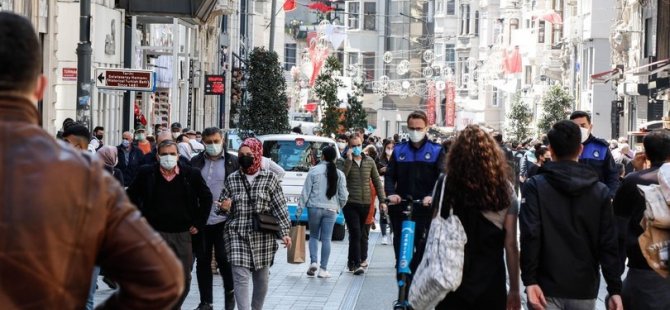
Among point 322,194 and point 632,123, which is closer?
point 322,194

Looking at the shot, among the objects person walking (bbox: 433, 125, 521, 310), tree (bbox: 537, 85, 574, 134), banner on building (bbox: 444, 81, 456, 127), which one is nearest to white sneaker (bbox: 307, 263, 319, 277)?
person walking (bbox: 433, 125, 521, 310)

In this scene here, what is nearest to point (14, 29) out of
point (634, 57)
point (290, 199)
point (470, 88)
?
point (290, 199)

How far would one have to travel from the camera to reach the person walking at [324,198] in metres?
17.6

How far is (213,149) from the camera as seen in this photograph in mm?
13844

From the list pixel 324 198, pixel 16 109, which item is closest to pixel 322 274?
pixel 324 198

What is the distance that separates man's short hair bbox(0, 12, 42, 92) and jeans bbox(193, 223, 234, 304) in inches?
369

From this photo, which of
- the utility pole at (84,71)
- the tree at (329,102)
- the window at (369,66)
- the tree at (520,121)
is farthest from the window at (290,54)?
the utility pole at (84,71)

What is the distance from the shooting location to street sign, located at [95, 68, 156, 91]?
26.1 metres

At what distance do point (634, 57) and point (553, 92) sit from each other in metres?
12.8

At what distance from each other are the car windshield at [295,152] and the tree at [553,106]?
139 ft

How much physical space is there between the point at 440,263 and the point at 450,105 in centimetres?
10163

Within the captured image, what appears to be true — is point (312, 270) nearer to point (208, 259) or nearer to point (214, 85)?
point (208, 259)

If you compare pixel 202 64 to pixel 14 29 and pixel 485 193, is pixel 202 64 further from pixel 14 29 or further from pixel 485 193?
pixel 14 29

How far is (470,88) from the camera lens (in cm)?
11125
